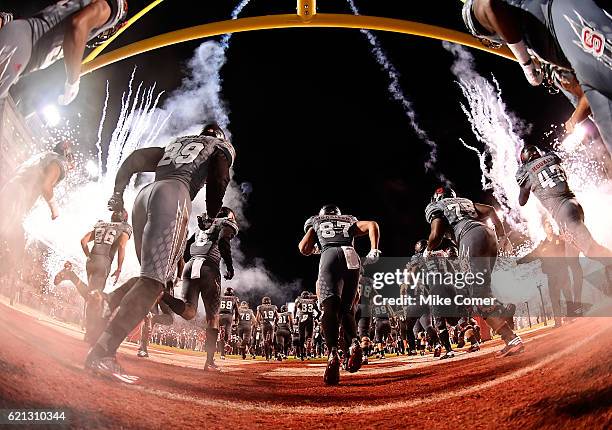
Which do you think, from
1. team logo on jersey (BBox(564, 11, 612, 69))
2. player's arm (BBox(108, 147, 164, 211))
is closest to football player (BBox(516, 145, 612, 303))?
team logo on jersey (BBox(564, 11, 612, 69))

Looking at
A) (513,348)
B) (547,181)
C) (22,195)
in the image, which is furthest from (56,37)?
(513,348)

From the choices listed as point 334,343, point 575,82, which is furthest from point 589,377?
point 575,82

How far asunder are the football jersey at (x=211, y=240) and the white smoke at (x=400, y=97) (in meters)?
Result: 2.06

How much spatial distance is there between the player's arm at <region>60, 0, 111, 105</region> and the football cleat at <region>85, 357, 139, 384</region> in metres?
2.02

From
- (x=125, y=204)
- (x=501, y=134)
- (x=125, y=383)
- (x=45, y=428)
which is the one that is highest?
(x=501, y=134)

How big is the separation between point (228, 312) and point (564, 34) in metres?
3.52

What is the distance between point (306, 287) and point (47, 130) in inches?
102

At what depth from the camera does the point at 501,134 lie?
4531mm

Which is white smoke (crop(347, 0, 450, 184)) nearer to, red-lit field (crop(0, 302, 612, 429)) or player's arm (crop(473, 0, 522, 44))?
player's arm (crop(473, 0, 522, 44))

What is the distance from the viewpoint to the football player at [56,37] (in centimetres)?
346

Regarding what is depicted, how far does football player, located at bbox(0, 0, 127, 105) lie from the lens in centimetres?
346

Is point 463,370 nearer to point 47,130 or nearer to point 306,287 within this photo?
point 306,287

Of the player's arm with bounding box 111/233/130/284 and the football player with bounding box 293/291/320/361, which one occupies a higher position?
the player's arm with bounding box 111/233/130/284

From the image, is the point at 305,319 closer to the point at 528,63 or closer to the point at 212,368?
the point at 212,368
